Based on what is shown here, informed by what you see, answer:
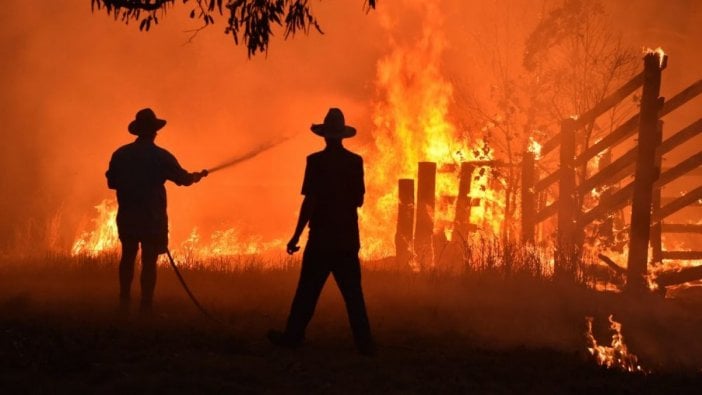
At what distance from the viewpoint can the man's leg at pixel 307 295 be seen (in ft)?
25.9

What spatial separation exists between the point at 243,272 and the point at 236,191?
2534 centimetres

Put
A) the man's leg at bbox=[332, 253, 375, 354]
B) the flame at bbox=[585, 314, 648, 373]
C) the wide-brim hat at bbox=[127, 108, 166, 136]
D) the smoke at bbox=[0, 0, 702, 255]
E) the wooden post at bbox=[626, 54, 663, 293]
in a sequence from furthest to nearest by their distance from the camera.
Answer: the smoke at bbox=[0, 0, 702, 255] → the wooden post at bbox=[626, 54, 663, 293] → the wide-brim hat at bbox=[127, 108, 166, 136] → the flame at bbox=[585, 314, 648, 373] → the man's leg at bbox=[332, 253, 375, 354]

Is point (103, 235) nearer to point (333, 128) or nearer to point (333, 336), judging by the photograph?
point (333, 336)

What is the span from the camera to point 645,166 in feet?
38.8

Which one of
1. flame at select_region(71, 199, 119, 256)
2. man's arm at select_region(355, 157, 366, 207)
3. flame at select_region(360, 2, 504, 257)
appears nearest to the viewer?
man's arm at select_region(355, 157, 366, 207)

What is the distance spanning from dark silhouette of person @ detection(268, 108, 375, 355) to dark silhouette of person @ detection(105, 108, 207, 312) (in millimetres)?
1793

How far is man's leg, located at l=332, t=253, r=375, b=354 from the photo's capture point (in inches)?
306

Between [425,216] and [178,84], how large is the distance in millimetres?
18614

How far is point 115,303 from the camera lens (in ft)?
33.4

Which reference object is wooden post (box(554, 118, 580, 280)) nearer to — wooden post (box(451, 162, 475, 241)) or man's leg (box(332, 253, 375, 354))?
wooden post (box(451, 162, 475, 241))

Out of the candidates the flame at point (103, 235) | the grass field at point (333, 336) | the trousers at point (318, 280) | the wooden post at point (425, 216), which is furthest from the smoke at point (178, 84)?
the trousers at point (318, 280)

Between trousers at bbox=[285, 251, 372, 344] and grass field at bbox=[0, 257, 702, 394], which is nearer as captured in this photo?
grass field at bbox=[0, 257, 702, 394]

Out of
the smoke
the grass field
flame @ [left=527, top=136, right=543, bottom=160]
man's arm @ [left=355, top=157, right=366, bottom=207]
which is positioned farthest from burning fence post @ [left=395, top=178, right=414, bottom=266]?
the smoke

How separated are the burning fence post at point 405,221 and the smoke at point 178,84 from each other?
36.8ft
